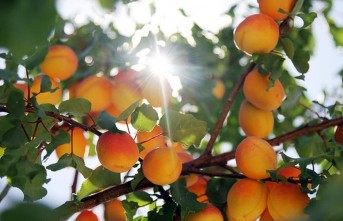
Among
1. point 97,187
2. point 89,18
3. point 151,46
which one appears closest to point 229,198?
point 97,187

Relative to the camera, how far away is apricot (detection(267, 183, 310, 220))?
1.46 metres

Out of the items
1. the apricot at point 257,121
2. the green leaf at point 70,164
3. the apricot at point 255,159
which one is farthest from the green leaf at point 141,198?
the apricot at point 257,121

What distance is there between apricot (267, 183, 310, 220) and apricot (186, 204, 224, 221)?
0.16 m

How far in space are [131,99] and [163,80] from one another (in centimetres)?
14

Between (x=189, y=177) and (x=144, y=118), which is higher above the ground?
(x=144, y=118)

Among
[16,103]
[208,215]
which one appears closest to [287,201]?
[208,215]

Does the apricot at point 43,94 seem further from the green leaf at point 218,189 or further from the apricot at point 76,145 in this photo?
the green leaf at point 218,189

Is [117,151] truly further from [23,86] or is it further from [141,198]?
[23,86]

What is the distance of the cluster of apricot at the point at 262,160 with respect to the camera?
149 cm

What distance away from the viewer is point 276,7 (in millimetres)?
1780

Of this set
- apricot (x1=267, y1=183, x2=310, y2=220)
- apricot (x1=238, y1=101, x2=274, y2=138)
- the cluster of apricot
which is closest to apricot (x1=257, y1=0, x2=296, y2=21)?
the cluster of apricot

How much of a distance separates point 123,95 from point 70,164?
60 centimetres

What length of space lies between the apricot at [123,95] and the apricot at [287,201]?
763 mm

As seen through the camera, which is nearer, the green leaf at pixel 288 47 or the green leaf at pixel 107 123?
the green leaf at pixel 107 123
